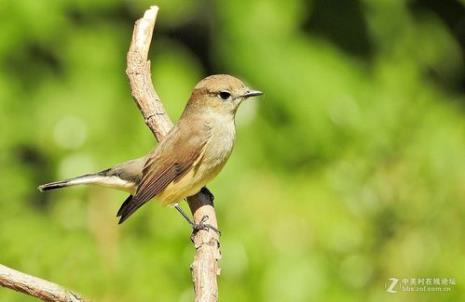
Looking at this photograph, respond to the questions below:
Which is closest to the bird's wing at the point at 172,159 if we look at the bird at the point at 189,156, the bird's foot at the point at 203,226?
the bird at the point at 189,156

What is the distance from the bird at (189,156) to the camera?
18.6ft

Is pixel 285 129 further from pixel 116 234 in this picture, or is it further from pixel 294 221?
pixel 116 234

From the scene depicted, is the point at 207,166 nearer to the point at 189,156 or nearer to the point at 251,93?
the point at 189,156

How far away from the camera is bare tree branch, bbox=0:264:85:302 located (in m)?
3.85

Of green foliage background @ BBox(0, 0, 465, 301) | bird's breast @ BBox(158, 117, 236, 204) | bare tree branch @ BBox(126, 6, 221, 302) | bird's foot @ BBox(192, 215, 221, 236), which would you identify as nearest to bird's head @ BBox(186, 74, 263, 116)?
bird's breast @ BBox(158, 117, 236, 204)

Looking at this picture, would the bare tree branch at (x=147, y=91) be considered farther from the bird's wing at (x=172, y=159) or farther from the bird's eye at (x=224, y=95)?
the bird's eye at (x=224, y=95)

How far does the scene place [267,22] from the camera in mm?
6949

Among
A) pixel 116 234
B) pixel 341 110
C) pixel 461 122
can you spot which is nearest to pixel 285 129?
pixel 341 110

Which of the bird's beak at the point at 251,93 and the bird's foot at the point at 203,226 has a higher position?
the bird's beak at the point at 251,93

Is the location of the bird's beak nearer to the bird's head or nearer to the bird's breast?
the bird's head

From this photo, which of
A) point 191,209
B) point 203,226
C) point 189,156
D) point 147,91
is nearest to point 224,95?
point 189,156

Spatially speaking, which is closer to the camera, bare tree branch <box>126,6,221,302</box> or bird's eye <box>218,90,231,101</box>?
bare tree branch <box>126,6,221,302</box>

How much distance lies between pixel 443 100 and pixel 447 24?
0.90m

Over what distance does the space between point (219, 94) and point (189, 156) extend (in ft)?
1.32
